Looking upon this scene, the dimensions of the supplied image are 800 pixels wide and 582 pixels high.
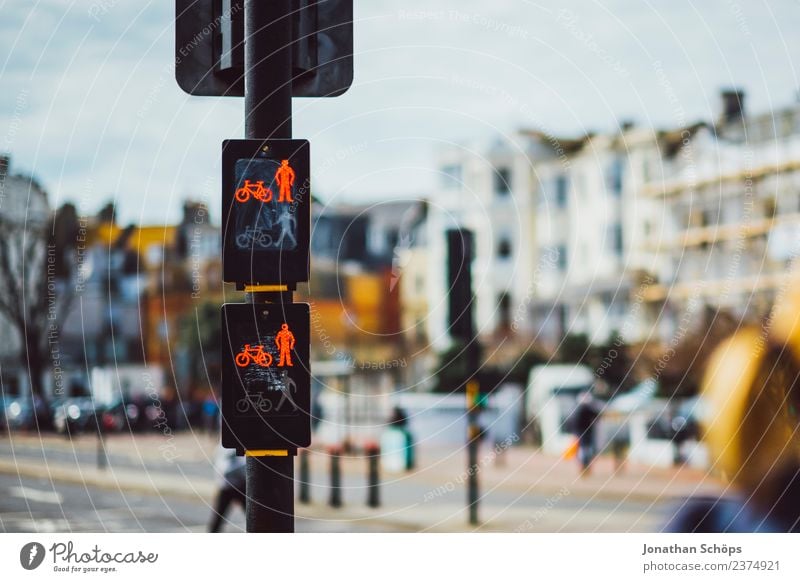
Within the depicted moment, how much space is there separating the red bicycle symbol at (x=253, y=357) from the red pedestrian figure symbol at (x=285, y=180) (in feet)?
1.63

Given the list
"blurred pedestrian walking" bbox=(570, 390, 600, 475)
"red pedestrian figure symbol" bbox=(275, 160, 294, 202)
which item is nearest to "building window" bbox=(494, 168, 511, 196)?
"blurred pedestrian walking" bbox=(570, 390, 600, 475)

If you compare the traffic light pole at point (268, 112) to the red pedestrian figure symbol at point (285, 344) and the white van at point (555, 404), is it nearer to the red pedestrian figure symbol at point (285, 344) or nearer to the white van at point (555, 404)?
the red pedestrian figure symbol at point (285, 344)

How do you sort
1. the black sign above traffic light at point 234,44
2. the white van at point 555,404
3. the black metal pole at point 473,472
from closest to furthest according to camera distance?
1. the black sign above traffic light at point 234,44
2. the black metal pole at point 473,472
3. the white van at point 555,404

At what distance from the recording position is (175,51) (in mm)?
4027

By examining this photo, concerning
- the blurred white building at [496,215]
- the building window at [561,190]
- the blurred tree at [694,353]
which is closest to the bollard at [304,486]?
the blurred tree at [694,353]

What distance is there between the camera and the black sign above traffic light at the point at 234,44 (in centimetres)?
395

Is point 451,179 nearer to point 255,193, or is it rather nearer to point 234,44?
point 234,44

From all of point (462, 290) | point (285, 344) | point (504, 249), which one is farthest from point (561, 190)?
point (285, 344)

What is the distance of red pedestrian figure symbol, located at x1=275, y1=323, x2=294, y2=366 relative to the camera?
3520 mm

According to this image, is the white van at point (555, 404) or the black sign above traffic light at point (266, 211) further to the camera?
the white van at point (555, 404)

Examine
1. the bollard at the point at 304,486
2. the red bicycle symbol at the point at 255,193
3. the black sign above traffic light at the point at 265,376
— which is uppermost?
the red bicycle symbol at the point at 255,193
